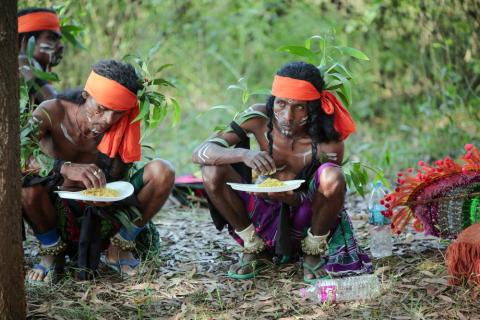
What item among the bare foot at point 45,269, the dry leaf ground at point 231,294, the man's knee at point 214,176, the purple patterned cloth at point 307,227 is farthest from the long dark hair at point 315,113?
the bare foot at point 45,269

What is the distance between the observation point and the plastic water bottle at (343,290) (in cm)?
368

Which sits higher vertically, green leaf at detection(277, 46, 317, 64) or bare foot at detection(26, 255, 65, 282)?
green leaf at detection(277, 46, 317, 64)

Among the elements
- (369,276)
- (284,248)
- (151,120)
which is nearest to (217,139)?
(151,120)

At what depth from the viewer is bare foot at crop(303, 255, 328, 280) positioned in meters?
4.01

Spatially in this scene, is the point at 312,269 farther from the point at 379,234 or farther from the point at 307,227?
the point at 379,234

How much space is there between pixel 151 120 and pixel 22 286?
132cm

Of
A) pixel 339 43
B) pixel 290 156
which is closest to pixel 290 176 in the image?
pixel 290 156

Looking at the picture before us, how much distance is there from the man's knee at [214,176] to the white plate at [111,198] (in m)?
0.44

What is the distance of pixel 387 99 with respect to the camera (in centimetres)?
853

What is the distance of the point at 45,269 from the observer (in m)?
4.12

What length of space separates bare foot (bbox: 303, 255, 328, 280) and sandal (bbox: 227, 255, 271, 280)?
272 millimetres

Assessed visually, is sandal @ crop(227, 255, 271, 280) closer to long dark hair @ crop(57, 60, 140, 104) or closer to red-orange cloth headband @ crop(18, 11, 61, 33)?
long dark hair @ crop(57, 60, 140, 104)

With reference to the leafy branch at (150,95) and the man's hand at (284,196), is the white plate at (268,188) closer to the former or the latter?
the man's hand at (284,196)

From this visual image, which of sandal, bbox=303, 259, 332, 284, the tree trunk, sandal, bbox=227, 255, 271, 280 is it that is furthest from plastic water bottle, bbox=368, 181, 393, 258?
the tree trunk
